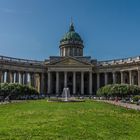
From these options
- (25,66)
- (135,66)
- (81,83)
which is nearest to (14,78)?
(25,66)

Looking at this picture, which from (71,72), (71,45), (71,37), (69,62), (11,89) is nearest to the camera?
(11,89)

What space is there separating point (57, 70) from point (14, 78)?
15.9 metres

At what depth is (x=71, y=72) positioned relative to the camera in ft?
384

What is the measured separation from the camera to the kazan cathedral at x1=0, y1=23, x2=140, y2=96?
10381cm

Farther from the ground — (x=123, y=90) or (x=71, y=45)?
(x=71, y=45)

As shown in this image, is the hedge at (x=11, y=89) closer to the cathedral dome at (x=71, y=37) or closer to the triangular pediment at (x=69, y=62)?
the triangular pediment at (x=69, y=62)

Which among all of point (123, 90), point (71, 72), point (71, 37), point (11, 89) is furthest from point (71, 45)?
point (11, 89)

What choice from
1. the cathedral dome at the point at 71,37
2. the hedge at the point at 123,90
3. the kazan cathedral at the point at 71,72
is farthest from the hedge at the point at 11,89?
the cathedral dome at the point at 71,37

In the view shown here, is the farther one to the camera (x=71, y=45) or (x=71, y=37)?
(x=71, y=37)

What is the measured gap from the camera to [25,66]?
354 ft

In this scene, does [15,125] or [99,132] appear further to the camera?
[15,125]

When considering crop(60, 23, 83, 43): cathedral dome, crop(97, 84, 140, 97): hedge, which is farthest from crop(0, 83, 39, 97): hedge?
crop(60, 23, 83, 43): cathedral dome

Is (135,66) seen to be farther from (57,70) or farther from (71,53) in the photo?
(71,53)

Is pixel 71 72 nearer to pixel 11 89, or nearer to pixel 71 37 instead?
pixel 71 37
